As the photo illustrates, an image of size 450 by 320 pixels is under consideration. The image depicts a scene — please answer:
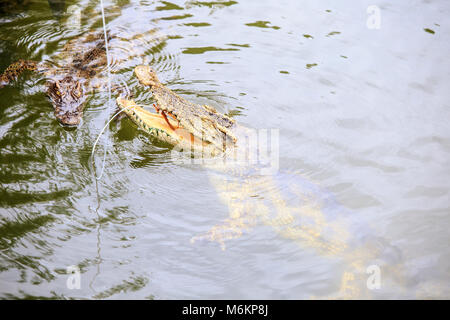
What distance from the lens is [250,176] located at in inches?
179

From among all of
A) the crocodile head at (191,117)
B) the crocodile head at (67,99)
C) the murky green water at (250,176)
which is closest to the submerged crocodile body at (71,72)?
the crocodile head at (67,99)

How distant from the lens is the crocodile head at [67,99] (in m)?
4.91

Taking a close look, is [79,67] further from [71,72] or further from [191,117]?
[191,117]

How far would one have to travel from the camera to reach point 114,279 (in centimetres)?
347

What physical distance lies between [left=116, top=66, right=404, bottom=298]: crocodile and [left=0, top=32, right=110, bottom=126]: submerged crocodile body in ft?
2.39

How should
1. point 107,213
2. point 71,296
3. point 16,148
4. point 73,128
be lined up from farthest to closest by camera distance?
point 73,128, point 16,148, point 107,213, point 71,296

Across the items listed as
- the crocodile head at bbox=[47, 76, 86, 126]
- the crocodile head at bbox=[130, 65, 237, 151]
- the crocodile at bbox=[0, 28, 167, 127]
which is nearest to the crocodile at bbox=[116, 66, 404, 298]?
the crocodile head at bbox=[130, 65, 237, 151]

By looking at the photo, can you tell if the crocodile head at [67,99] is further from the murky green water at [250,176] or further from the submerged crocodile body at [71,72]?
the murky green water at [250,176]

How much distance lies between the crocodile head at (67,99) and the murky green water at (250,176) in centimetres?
17

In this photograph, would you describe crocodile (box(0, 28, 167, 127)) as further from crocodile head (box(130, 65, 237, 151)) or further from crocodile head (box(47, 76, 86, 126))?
crocodile head (box(130, 65, 237, 151))

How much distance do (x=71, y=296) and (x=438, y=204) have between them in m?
3.91

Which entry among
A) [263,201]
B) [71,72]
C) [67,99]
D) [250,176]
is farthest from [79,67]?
[263,201]
